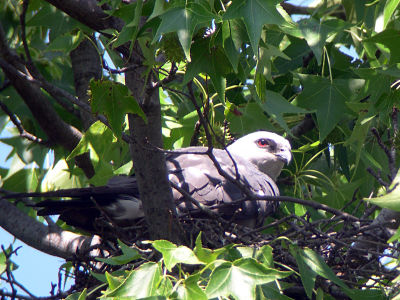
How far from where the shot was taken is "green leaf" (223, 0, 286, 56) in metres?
2.42

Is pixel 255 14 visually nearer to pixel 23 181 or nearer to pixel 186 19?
pixel 186 19

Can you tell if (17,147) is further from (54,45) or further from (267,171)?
(267,171)

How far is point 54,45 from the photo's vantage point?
163 inches

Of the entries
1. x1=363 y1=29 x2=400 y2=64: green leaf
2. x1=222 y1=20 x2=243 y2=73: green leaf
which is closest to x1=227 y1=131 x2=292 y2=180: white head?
x1=363 y1=29 x2=400 y2=64: green leaf

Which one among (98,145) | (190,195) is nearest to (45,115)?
(98,145)

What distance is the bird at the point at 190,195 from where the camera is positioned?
12.6 ft

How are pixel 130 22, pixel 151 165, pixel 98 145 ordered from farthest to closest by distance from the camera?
pixel 98 145
pixel 151 165
pixel 130 22

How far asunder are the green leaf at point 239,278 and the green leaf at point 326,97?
139cm

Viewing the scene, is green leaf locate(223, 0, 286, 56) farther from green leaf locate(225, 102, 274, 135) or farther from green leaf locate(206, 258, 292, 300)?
green leaf locate(225, 102, 274, 135)

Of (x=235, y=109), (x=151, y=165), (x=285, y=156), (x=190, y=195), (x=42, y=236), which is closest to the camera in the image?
(x=151, y=165)

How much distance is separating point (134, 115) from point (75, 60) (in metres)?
2.16

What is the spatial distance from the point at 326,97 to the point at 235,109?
0.55 m

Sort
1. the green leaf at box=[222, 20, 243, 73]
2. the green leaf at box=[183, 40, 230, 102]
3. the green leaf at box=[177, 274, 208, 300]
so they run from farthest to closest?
the green leaf at box=[183, 40, 230, 102] < the green leaf at box=[222, 20, 243, 73] < the green leaf at box=[177, 274, 208, 300]

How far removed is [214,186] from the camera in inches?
167
